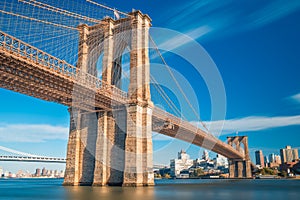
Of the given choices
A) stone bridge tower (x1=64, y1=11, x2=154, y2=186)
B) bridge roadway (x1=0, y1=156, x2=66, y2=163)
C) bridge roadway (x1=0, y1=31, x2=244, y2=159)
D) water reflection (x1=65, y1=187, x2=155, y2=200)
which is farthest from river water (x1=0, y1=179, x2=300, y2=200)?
bridge roadway (x1=0, y1=156, x2=66, y2=163)

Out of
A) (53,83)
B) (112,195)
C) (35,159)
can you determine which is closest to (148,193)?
(112,195)

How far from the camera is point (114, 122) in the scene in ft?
124

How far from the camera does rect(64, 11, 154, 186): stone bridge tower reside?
3500 cm

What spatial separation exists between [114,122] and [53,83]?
11031 mm

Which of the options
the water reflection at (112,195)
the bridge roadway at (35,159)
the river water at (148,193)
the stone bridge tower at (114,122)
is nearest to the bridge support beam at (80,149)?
the stone bridge tower at (114,122)

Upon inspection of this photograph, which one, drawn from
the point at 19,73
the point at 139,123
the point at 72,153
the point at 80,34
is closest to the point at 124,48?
the point at 80,34

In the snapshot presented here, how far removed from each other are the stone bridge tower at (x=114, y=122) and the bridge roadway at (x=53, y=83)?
1329mm

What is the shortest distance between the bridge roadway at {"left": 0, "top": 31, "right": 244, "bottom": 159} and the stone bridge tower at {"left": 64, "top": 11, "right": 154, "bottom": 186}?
4.36 ft

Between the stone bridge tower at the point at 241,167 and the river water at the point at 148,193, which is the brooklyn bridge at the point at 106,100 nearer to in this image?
the river water at the point at 148,193

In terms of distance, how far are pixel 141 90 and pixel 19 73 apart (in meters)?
15.7

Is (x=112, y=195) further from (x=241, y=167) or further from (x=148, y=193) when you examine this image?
(x=241, y=167)

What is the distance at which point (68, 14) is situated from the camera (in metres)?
35.2

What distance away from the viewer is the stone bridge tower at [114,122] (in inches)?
1378

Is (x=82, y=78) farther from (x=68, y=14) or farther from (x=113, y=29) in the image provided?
(x=113, y=29)
